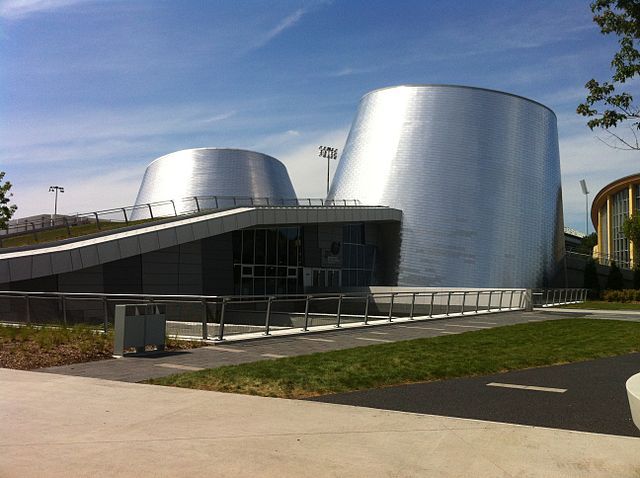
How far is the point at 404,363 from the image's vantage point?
10453mm

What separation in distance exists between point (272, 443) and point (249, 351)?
7.04 m

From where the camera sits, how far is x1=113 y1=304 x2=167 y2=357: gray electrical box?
11586 mm

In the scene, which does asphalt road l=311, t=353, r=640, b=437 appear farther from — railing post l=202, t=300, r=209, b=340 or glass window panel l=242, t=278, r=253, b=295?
glass window panel l=242, t=278, r=253, b=295

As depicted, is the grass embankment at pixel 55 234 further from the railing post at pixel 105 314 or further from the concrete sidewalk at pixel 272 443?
the concrete sidewalk at pixel 272 443

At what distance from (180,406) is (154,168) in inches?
2154

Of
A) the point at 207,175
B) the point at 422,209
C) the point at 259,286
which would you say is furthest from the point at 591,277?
the point at 207,175

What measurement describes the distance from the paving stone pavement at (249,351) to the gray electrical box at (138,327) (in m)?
0.32

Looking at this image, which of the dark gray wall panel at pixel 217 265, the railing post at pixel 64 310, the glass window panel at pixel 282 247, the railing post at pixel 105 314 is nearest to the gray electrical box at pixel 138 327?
the railing post at pixel 105 314

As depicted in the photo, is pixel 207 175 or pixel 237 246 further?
pixel 207 175

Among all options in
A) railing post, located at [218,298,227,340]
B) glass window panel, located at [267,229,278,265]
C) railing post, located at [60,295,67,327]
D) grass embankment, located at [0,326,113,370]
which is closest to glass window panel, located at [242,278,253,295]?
glass window panel, located at [267,229,278,265]

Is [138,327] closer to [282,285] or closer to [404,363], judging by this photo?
[404,363]

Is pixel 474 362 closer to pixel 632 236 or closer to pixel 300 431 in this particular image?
pixel 300 431

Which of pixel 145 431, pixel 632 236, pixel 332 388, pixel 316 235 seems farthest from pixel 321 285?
pixel 145 431

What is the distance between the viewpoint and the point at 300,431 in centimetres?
591
